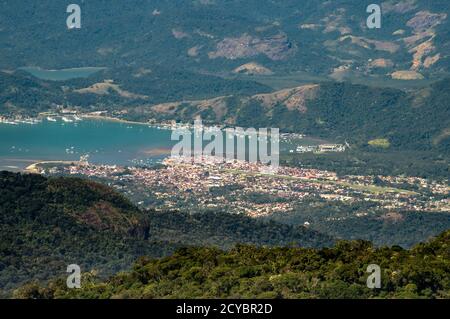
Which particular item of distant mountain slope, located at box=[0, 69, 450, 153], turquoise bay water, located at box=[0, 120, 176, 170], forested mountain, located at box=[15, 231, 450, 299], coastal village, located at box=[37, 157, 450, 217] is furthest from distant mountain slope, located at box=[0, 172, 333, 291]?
distant mountain slope, located at box=[0, 69, 450, 153]

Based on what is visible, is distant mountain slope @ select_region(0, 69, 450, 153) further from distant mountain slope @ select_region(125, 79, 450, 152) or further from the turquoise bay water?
the turquoise bay water

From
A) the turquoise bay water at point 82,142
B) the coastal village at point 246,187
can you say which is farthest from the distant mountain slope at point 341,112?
the coastal village at point 246,187

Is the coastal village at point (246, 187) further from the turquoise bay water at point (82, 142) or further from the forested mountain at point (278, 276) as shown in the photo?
the forested mountain at point (278, 276)

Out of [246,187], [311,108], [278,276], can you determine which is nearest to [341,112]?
[311,108]
